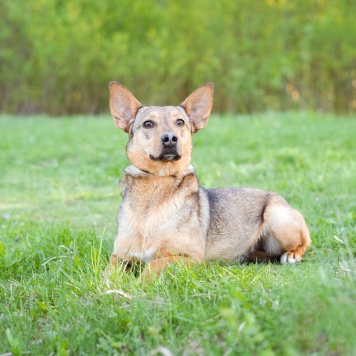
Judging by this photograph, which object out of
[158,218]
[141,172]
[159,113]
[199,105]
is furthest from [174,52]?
[158,218]

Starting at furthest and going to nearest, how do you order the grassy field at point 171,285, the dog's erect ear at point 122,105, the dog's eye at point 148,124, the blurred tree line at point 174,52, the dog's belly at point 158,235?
the blurred tree line at point 174,52, the dog's erect ear at point 122,105, the dog's eye at point 148,124, the dog's belly at point 158,235, the grassy field at point 171,285

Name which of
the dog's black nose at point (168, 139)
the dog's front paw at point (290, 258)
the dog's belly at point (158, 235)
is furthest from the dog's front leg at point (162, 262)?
the dog's front paw at point (290, 258)

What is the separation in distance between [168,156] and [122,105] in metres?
0.80

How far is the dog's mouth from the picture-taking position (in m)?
5.05

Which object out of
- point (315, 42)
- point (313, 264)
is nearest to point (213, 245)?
point (313, 264)

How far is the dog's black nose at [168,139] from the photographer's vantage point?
16.5 feet

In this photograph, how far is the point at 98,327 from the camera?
383cm

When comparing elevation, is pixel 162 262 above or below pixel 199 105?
below

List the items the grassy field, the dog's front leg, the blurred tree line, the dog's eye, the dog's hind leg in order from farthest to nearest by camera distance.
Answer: the blurred tree line, the dog's hind leg, the dog's eye, the dog's front leg, the grassy field

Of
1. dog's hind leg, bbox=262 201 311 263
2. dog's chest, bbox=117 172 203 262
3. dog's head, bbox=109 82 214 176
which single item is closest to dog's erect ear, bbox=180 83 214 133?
dog's head, bbox=109 82 214 176

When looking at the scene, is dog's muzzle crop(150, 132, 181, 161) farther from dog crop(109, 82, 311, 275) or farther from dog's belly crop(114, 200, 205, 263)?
dog's belly crop(114, 200, 205, 263)

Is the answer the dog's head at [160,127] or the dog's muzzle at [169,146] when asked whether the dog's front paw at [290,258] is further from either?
the dog's muzzle at [169,146]

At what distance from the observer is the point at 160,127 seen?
5.16 metres

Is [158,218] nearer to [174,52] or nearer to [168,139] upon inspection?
[168,139]
